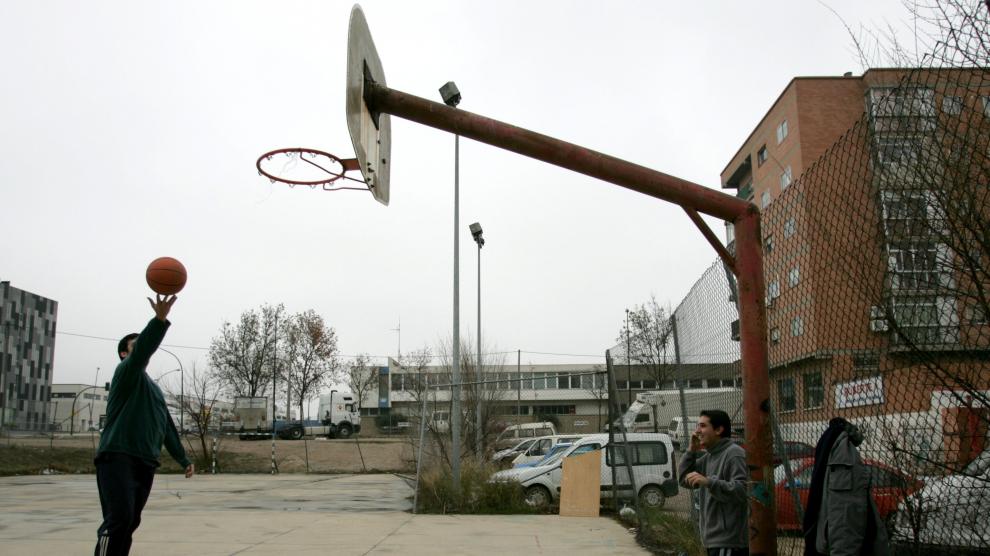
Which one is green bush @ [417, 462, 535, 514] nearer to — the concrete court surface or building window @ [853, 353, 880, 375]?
the concrete court surface

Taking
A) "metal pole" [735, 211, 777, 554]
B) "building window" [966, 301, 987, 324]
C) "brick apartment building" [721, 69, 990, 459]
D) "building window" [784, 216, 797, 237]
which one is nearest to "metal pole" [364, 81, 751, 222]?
"metal pole" [735, 211, 777, 554]

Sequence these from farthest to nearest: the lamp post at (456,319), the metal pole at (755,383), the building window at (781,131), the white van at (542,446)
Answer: the building window at (781,131) → the white van at (542,446) → the lamp post at (456,319) → the metal pole at (755,383)

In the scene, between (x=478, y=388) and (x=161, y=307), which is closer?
(x=161, y=307)

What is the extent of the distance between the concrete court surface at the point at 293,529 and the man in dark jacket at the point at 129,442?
355 cm

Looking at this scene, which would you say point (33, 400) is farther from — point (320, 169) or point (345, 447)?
point (320, 169)

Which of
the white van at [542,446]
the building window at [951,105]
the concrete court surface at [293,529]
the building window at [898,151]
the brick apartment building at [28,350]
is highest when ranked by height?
the brick apartment building at [28,350]

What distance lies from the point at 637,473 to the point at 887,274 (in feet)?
37.1

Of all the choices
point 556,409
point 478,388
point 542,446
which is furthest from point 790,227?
point 556,409

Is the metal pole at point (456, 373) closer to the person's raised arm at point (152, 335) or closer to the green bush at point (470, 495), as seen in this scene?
the green bush at point (470, 495)

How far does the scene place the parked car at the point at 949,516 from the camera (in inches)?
173

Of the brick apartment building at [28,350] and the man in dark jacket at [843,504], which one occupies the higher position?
the brick apartment building at [28,350]

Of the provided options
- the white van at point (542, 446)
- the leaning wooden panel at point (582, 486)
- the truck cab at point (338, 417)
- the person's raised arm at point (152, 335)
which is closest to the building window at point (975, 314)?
the person's raised arm at point (152, 335)

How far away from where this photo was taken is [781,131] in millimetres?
41188

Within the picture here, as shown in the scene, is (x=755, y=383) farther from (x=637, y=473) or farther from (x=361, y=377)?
(x=361, y=377)
